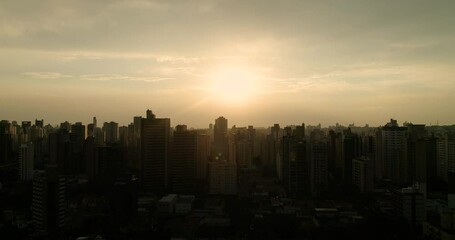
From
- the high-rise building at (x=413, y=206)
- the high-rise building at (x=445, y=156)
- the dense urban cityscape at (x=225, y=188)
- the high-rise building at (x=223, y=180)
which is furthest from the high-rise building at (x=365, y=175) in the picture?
the high-rise building at (x=223, y=180)

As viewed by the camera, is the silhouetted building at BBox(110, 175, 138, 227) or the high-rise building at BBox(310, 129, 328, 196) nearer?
the silhouetted building at BBox(110, 175, 138, 227)

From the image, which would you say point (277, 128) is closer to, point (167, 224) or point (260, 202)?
point (260, 202)

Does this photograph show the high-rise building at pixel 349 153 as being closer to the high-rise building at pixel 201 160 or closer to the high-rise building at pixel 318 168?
the high-rise building at pixel 318 168

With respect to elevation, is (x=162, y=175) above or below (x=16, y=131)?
below

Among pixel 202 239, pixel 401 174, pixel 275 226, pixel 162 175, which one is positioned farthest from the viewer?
pixel 401 174

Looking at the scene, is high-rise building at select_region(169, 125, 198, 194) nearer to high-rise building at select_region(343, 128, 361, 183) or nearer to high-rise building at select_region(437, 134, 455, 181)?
high-rise building at select_region(343, 128, 361, 183)

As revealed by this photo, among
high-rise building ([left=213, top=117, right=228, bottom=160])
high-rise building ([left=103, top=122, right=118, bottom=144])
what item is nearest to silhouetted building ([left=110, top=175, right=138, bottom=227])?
high-rise building ([left=213, top=117, right=228, bottom=160])

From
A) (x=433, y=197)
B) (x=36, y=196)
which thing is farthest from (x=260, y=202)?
(x=36, y=196)

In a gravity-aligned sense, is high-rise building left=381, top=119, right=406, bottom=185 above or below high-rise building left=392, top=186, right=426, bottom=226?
above

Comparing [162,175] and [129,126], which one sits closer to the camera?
[162,175]
